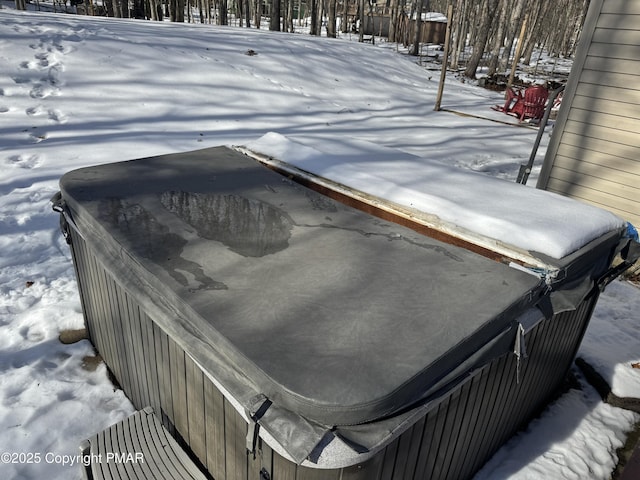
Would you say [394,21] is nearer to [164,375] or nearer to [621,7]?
[621,7]

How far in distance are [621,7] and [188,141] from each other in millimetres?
6156

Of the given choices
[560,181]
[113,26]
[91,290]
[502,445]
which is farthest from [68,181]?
[113,26]

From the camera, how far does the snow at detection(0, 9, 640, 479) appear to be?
2842 mm

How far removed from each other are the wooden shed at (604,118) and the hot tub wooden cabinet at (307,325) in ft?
11.3

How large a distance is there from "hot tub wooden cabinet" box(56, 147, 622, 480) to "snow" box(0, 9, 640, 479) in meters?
0.36

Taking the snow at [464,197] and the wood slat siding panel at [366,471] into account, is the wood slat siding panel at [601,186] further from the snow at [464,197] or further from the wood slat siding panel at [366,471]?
the wood slat siding panel at [366,471]

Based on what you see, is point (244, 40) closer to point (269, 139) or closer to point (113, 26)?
point (113, 26)

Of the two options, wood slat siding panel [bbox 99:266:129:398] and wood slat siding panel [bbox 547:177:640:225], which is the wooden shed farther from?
wood slat siding panel [bbox 99:266:129:398]

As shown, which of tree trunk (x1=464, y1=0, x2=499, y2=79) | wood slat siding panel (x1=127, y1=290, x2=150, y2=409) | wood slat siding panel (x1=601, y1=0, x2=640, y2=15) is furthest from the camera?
tree trunk (x1=464, y1=0, x2=499, y2=79)

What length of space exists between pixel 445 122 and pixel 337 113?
8.84 ft

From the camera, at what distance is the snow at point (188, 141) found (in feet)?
9.32

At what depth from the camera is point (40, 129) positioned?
684cm

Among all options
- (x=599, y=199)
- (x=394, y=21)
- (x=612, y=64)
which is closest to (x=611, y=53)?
(x=612, y=64)

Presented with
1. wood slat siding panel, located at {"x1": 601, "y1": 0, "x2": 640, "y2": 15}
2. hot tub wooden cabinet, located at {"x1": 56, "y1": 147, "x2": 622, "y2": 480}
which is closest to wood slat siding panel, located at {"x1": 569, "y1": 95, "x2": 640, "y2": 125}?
wood slat siding panel, located at {"x1": 601, "y1": 0, "x2": 640, "y2": 15}
